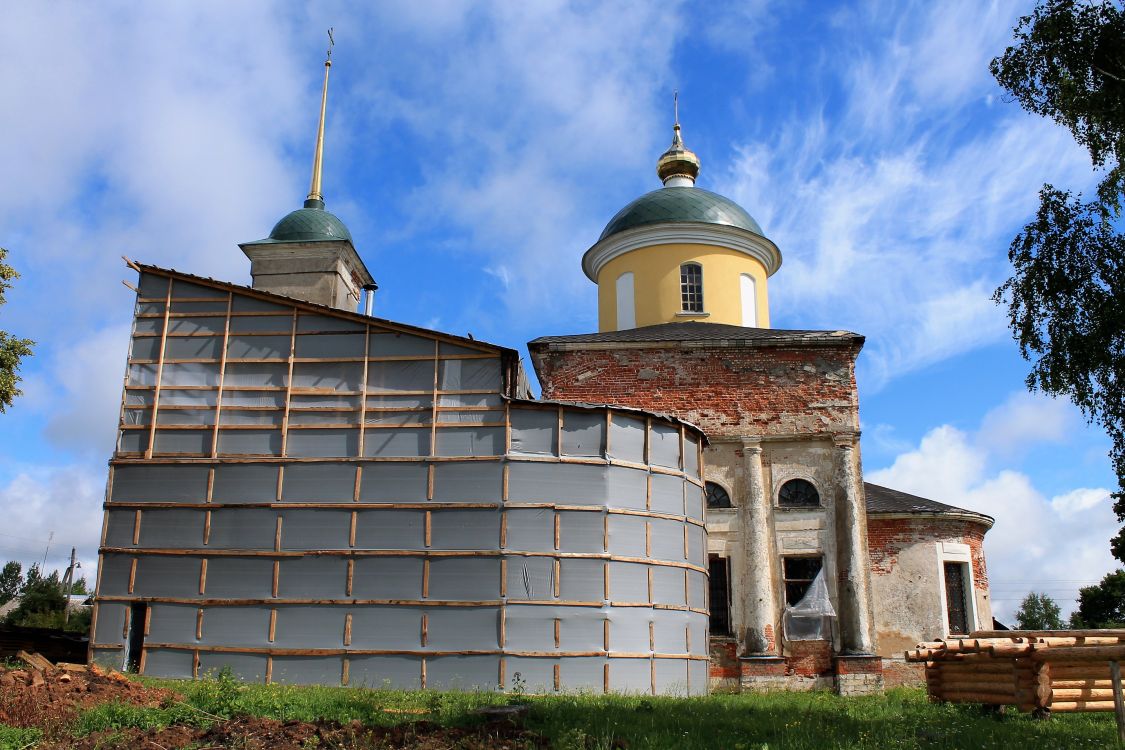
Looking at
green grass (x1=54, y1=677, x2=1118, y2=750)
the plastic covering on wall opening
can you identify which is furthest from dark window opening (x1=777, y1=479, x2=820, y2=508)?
green grass (x1=54, y1=677, x2=1118, y2=750)

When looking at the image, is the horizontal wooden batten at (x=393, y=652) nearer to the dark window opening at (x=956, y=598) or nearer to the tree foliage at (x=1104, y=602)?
the dark window opening at (x=956, y=598)

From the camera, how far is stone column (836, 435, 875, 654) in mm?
17875

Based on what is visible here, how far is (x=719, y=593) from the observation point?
61.5ft

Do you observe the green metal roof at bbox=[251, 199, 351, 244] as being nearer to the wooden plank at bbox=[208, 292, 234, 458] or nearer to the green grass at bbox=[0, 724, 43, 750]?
the wooden plank at bbox=[208, 292, 234, 458]

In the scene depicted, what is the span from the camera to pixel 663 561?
16797 mm

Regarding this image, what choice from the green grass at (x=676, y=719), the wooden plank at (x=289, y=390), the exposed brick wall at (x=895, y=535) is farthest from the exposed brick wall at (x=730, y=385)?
the green grass at (x=676, y=719)

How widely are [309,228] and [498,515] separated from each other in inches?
613

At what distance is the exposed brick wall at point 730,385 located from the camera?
19188 millimetres

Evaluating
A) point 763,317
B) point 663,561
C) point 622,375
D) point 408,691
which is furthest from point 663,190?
point 408,691

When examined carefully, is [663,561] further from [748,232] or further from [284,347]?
[748,232]

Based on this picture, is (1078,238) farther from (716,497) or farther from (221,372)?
(221,372)

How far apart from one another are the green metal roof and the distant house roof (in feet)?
56.0

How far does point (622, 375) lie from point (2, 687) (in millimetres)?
12172

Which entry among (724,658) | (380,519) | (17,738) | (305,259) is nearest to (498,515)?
(380,519)
